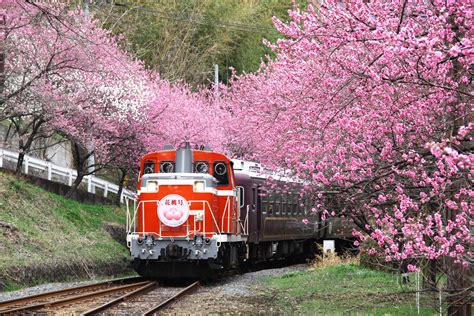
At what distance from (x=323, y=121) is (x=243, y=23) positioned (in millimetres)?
41531

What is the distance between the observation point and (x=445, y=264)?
36.6 feet

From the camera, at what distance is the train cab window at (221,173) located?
21.3 m

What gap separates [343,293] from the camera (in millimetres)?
17578

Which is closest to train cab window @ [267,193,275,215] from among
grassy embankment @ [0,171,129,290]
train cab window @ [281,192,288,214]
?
train cab window @ [281,192,288,214]

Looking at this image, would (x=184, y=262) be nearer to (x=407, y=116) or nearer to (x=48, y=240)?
(x=48, y=240)

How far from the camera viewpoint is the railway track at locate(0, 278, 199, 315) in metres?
14.4

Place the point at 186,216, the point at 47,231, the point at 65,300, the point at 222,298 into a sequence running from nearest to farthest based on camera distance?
the point at 65,300 < the point at 222,298 < the point at 186,216 < the point at 47,231

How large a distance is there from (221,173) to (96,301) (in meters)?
5.93

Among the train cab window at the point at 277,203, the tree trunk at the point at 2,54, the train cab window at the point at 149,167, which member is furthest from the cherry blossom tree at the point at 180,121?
the train cab window at the point at 149,167

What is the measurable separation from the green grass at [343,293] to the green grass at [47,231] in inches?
Answer: 217

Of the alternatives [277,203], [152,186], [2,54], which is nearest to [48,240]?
[152,186]

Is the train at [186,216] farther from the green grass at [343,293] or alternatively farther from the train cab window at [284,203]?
the train cab window at [284,203]

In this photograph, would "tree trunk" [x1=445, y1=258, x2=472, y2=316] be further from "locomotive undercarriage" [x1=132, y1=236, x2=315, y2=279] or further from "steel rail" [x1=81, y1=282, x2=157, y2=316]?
"locomotive undercarriage" [x1=132, y1=236, x2=315, y2=279]

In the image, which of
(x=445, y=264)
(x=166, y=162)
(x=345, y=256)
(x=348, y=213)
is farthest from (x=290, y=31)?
(x=345, y=256)
